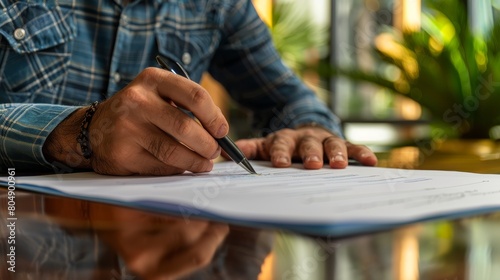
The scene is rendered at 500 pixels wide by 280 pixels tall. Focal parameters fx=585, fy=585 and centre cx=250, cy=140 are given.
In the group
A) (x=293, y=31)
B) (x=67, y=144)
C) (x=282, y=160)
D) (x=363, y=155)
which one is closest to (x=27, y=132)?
(x=67, y=144)

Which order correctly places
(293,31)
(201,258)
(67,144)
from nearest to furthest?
1. (201,258)
2. (67,144)
3. (293,31)

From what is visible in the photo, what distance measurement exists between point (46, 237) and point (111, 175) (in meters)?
0.29

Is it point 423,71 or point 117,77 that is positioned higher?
point 117,77

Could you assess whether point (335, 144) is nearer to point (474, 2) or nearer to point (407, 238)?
point (407, 238)

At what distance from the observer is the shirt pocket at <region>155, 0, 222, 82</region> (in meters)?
1.16

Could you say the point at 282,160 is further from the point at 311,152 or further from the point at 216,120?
the point at 216,120

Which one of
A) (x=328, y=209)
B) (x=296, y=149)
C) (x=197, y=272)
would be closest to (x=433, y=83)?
(x=296, y=149)

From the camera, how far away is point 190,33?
1.21m

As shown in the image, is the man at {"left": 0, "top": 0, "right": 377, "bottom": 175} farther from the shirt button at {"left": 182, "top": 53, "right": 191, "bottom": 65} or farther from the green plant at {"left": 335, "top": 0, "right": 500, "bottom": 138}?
the green plant at {"left": 335, "top": 0, "right": 500, "bottom": 138}

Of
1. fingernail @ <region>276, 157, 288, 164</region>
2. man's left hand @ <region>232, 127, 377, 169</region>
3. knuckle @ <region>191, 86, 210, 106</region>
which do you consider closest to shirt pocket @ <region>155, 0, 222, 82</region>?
man's left hand @ <region>232, 127, 377, 169</region>

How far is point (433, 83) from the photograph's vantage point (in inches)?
85.5

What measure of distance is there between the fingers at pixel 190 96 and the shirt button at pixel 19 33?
0.47 m

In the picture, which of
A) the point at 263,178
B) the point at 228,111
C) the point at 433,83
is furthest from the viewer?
the point at 228,111

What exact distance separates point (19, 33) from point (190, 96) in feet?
1.79
